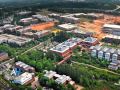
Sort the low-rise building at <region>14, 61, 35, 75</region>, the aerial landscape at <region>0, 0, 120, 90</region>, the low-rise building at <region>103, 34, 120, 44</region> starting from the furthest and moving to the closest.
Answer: the low-rise building at <region>103, 34, 120, 44</region>
the low-rise building at <region>14, 61, 35, 75</region>
the aerial landscape at <region>0, 0, 120, 90</region>

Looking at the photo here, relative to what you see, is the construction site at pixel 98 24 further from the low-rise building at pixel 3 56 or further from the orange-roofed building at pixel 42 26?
the low-rise building at pixel 3 56

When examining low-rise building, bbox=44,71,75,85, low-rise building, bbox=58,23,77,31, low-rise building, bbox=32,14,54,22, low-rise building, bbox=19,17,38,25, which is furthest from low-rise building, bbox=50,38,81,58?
low-rise building, bbox=32,14,54,22

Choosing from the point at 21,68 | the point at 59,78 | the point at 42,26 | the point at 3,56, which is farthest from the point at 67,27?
the point at 59,78

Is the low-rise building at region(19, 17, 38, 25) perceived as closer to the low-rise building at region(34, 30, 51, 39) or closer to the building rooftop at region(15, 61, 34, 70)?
the low-rise building at region(34, 30, 51, 39)

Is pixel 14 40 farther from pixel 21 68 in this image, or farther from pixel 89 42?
pixel 89 42

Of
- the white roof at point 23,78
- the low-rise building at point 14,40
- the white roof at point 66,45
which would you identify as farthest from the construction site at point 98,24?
the white roof at point 23,78

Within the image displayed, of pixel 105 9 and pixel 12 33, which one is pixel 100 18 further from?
pixel 12 33

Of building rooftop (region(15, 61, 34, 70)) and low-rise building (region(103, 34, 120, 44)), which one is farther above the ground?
low-rise building (region(103, 34, 120, 44))
